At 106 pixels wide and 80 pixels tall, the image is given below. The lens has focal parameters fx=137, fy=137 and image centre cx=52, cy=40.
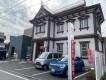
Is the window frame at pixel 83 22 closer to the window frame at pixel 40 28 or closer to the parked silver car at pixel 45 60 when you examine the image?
the parked silver car at pixel 45 60

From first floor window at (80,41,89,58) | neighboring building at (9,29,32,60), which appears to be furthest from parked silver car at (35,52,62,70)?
neighboring building at (9,29,32,60)

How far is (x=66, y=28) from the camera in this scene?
63.8 feet

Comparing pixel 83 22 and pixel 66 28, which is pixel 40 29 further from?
pixel 83 22

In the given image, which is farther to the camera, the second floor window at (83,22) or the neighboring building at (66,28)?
the second floor window at (83,22)

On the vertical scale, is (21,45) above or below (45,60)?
above

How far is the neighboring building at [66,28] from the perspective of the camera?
16594 millimetres

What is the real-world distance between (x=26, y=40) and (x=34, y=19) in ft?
16.3

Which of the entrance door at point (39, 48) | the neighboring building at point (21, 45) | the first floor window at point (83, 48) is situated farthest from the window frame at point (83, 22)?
the neighboring building at point (21, 45)

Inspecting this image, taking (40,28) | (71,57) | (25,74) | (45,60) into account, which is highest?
(40,28)

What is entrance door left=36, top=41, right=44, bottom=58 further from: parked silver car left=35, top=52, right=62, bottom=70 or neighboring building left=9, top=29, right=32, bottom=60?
parked silver car left=35, top=52, right=62, bottom=70

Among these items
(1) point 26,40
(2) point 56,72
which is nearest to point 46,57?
(2) point 56,72

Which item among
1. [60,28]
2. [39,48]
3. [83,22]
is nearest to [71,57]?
[83,22]

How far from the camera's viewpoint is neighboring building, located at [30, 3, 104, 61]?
54.4ft

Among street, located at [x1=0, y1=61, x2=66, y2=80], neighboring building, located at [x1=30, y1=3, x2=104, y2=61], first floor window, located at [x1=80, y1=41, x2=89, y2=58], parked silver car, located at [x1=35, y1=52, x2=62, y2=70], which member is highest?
neighboring building, located at [x1=30, y1=3, x2=104, y2=61]
